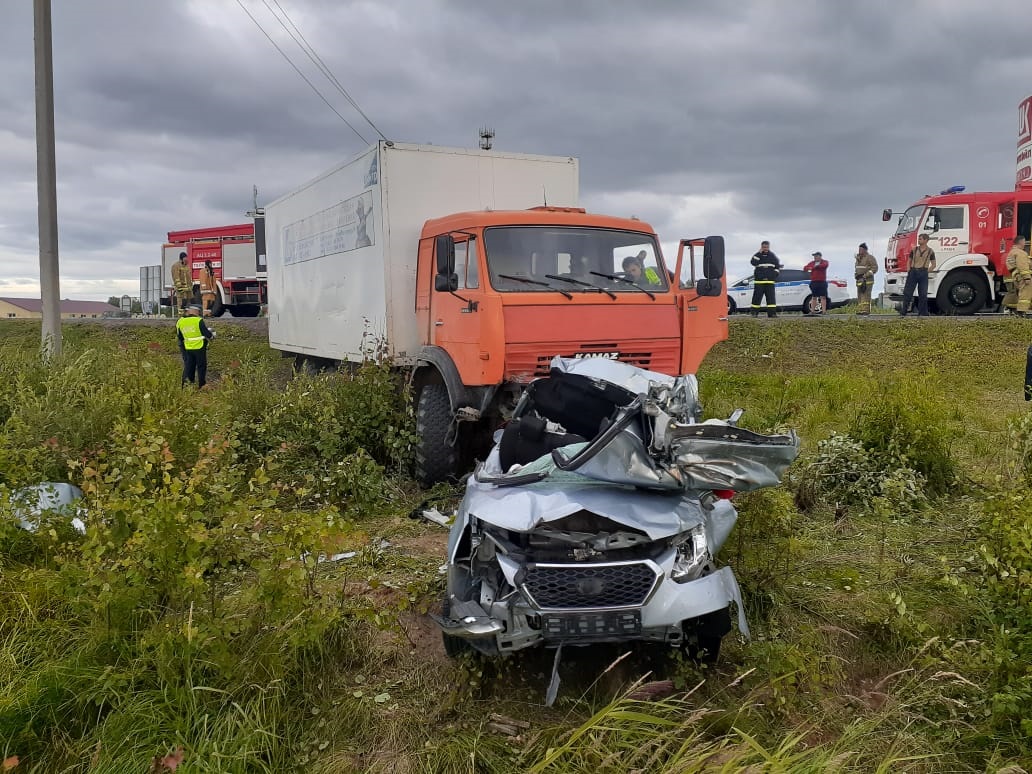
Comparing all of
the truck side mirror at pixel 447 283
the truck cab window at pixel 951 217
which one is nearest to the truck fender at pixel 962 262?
the truck cab window at pixel 951 217

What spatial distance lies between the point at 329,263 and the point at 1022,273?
43.6 ft

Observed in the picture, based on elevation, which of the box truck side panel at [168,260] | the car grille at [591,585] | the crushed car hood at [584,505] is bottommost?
the car grille at [591,585]

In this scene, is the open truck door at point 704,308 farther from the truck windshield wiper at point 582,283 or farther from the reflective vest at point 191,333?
the reflective vest at point 191,333

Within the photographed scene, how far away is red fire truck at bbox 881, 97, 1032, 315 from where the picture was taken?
16.4m

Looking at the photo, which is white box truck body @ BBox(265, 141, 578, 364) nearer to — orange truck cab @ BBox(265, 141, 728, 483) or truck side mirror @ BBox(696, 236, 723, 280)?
orange truck cab @ BBox(265, 141, 728, 483)

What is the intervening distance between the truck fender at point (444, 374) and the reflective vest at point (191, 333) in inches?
230

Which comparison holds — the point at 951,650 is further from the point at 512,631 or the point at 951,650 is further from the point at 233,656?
the point at 233,656

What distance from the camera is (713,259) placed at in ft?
22.5

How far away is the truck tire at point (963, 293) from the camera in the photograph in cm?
1711

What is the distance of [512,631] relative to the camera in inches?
125

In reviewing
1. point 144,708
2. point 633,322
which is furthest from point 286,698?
point 633,322

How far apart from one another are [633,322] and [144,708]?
4.56m

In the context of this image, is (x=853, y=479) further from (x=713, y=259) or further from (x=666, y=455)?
(x=666, y=455)

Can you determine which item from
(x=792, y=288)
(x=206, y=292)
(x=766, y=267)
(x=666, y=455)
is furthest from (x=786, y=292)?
(x=666, y=455)
